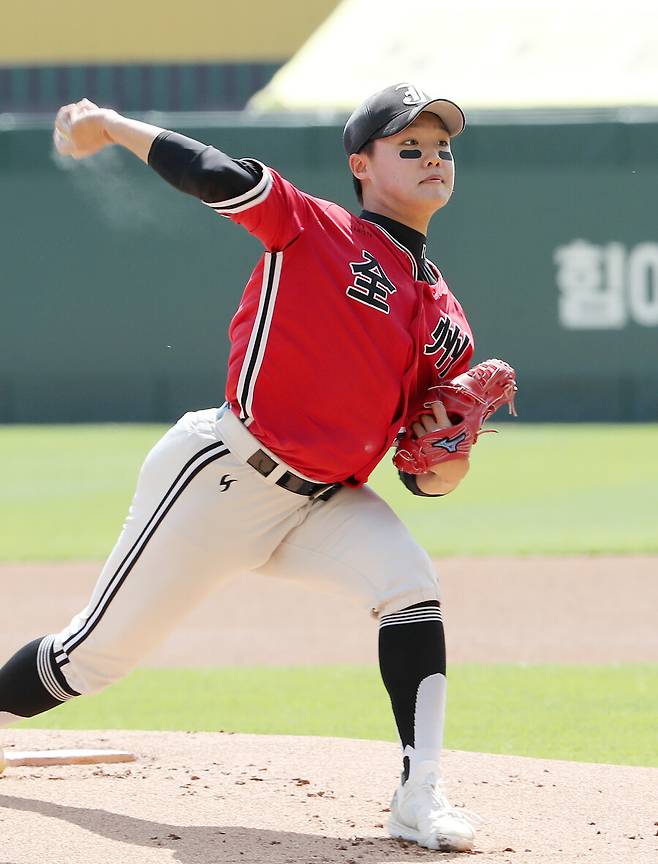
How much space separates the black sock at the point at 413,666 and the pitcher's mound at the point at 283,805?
0.78ft

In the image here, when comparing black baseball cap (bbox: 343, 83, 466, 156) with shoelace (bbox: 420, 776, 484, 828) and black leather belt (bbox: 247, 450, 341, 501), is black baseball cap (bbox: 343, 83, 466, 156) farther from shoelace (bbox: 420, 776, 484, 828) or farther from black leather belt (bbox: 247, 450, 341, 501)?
shoelace (bbox: 420, 776, 484, 828)

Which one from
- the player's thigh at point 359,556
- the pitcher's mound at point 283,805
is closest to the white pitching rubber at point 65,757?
the pitcher's mound at point 283,805

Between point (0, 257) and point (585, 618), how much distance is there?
31.3 ft

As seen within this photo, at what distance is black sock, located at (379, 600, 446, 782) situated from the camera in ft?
10.8

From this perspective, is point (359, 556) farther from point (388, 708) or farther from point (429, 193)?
point (388, 708)

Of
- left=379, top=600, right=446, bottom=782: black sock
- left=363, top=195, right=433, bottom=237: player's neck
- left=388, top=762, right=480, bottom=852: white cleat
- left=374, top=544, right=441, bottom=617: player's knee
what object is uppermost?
left=363, top=195, right=433, bottom=237: player's neck

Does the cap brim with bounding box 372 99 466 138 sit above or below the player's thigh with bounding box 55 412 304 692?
above

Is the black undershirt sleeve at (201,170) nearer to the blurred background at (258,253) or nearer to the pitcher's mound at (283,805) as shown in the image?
the pitcher's mound at (283,805)

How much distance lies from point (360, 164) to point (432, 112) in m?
0.22

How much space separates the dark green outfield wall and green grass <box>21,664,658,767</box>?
9.06 metres

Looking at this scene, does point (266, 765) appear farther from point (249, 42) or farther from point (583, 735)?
point (249, 42)

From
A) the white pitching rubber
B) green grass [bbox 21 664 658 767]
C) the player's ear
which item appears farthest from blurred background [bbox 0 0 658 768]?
the player's ear

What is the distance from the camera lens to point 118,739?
14.6ft

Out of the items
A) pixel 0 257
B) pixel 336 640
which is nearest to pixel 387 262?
pixel 336 640
